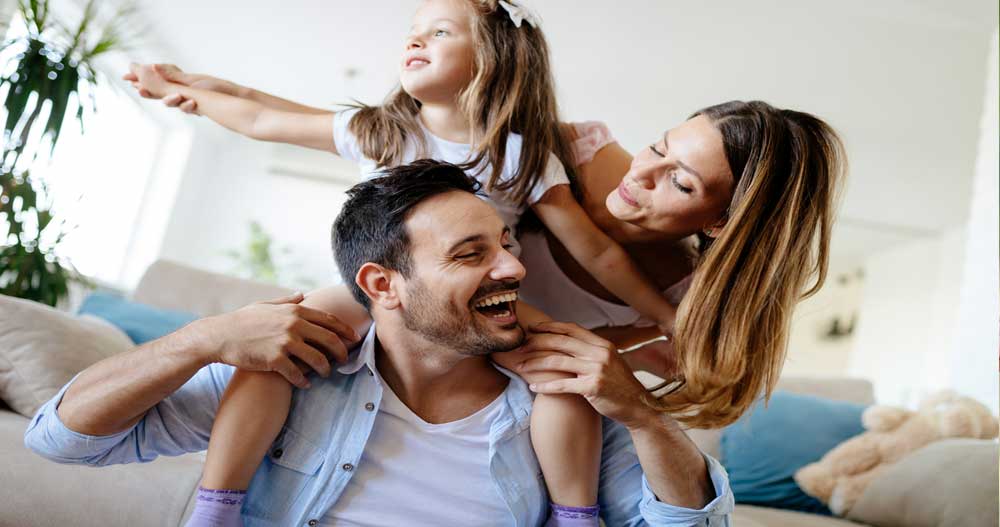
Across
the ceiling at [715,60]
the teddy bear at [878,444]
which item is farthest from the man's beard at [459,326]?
the ceiling at [715,60]

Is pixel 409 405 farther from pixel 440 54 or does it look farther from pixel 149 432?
pixel 440 54

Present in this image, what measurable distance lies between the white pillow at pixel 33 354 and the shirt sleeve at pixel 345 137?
0.98 meters

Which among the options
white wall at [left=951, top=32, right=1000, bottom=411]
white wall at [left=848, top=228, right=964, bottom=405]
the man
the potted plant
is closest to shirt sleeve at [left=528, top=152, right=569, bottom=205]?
the man

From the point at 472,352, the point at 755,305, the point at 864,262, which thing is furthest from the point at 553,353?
the point at 864,262

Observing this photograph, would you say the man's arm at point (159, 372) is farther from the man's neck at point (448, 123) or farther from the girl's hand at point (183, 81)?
the girl's hand at point (183, 81)

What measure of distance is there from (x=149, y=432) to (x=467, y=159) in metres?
0.74

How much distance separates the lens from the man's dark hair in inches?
58.3

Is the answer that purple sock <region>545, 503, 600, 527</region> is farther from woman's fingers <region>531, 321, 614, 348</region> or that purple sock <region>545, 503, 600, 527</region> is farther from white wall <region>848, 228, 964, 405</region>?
white wall <region>848, 228, 964, 405</region>

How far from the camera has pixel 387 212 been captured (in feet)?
4.89

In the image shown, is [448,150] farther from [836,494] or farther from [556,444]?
[836,494]

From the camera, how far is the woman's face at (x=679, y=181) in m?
1.51

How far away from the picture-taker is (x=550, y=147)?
5.63ft

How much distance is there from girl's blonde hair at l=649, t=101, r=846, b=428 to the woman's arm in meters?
0.77

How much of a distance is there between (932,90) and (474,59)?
4.70 metres
